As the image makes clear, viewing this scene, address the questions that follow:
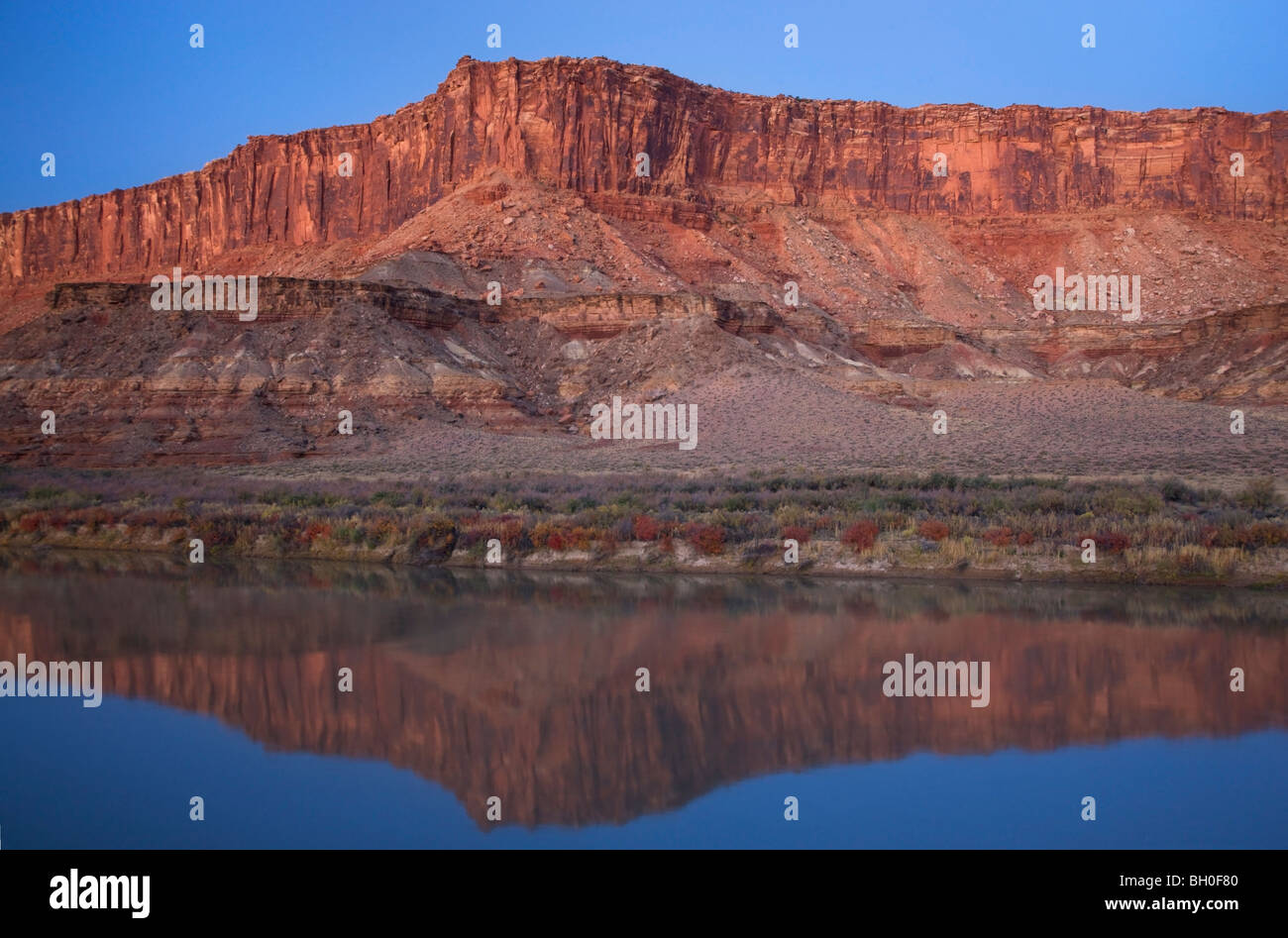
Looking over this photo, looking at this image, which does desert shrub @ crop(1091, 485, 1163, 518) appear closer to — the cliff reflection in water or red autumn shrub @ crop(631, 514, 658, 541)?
the cliff reflection in water

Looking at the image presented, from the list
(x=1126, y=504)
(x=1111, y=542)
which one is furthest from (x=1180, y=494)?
(x=1111, y=542)

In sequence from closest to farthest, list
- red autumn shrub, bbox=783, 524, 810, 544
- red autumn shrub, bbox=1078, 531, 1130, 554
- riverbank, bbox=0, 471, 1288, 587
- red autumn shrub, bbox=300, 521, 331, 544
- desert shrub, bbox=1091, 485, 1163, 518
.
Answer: red autumn shrub, bbox=1078, 531, 1130, 554
riverbank, bbox=0, 471, 1288, 587
red autumn shrub, bbox=783, 524, 810, 544
desert shrub, bbox=1091, 485, 1163, 518
red autumn shrub, bbox=300, 521, 331, 544

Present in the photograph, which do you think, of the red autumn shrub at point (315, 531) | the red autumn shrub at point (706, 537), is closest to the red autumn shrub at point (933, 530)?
the red autumn shrub at point (706, 537)

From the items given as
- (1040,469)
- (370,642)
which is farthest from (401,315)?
(370,642)

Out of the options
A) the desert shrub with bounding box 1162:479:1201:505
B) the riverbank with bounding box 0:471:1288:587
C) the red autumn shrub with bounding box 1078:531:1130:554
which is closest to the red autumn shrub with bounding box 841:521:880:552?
the riverbank with bounding box 0:471:1288:587

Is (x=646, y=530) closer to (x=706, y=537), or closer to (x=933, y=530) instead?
(x=706, y=537)

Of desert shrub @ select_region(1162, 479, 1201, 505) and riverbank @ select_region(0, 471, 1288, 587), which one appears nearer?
riverbank @ select_region(0, 471, 1288, 587)

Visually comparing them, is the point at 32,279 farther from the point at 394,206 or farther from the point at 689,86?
the point at 689,86
